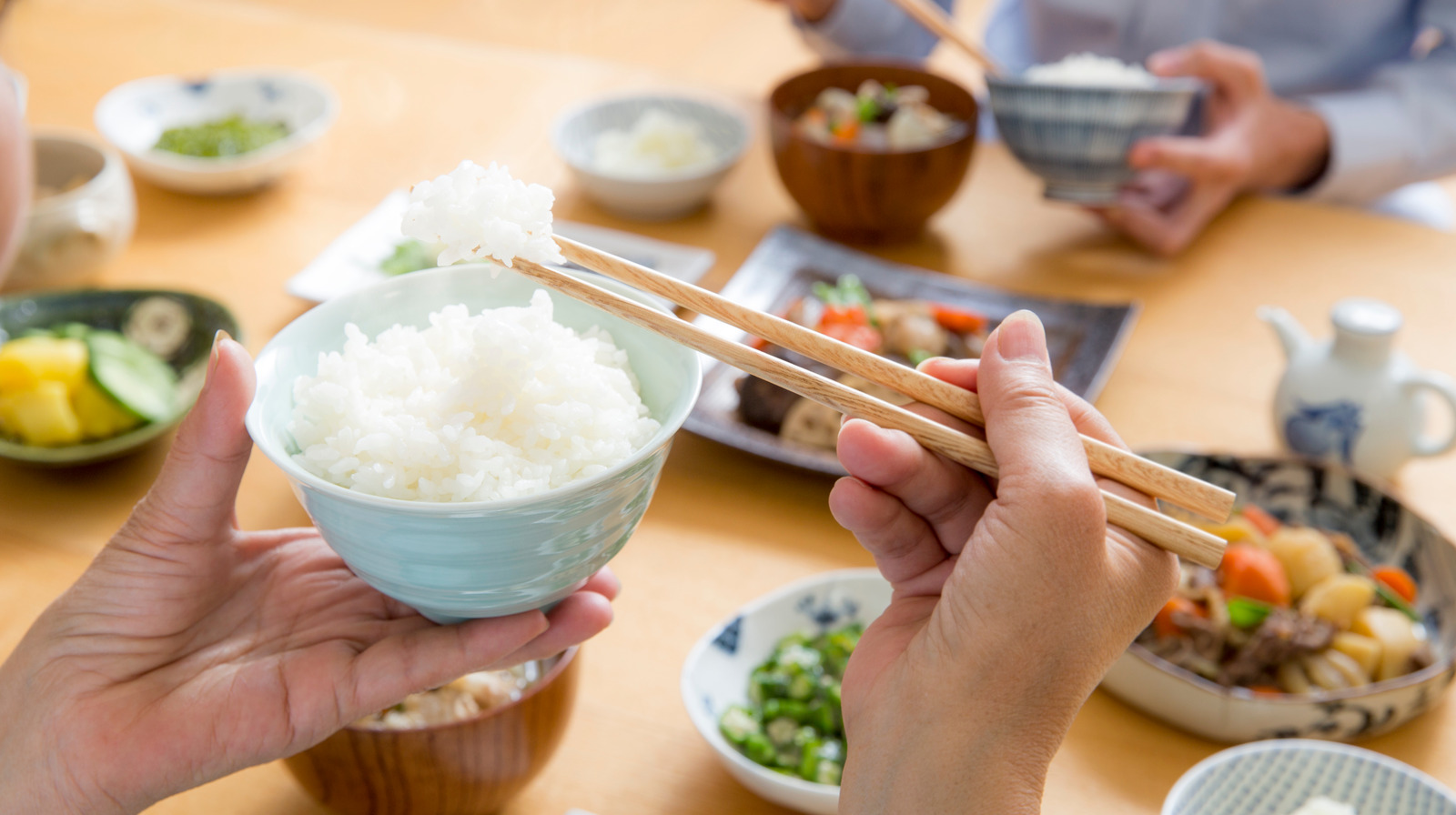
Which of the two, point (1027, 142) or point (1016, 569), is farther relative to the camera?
point (1027, 142)

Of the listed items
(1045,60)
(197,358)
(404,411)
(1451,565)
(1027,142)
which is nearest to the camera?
(404,411)

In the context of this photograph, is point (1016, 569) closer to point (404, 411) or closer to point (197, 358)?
point (404, 411)

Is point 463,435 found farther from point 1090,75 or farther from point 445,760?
point 1090,75

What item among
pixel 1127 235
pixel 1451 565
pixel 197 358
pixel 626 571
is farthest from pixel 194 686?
pixel 1127 235

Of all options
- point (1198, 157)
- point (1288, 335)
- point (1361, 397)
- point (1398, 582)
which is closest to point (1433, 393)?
point (1361, 397)

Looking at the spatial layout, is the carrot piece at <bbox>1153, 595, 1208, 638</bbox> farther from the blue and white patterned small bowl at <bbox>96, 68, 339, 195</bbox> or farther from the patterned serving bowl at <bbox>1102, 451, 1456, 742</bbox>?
the blue and white patterned small bowl at <bbox>96, 68, 339, 195</bbox>

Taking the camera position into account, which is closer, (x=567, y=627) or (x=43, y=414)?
(x=567, y=627)
